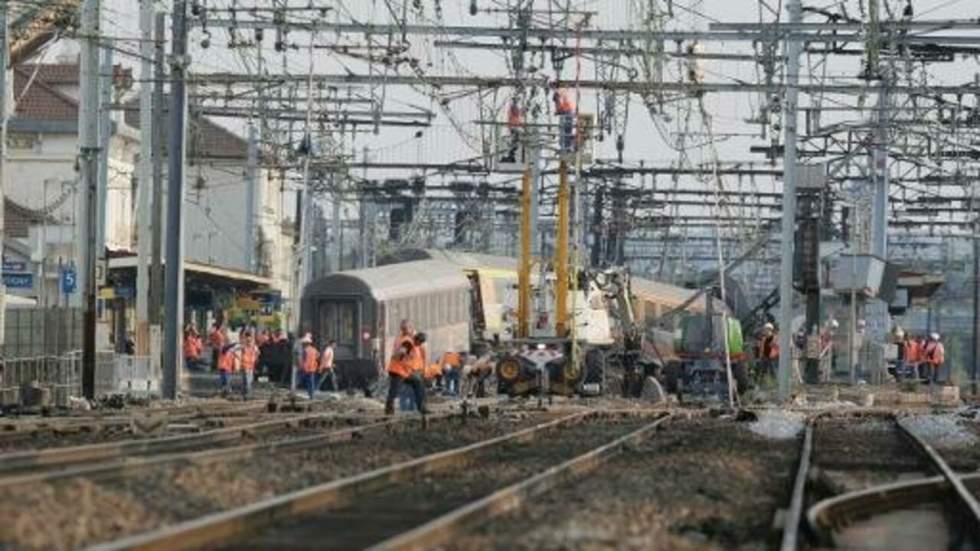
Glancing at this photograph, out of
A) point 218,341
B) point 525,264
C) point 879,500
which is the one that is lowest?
point 879,500

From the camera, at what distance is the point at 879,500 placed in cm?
1736

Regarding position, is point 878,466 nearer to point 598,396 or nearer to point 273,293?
point 598,396

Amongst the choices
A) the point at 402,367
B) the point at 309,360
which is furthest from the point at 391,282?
the point at 402,367

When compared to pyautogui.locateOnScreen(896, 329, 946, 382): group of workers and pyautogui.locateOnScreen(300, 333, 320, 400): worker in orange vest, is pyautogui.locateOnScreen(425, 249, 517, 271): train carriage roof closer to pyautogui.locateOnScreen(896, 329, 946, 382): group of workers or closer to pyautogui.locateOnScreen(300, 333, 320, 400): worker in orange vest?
pyautogui.locateOnScreen(300, 333, 320, 400): worker in orange vest

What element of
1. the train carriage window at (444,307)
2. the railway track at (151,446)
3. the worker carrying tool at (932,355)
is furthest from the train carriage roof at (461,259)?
the railway track at (151,446)

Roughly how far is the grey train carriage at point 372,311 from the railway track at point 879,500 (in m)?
25.2

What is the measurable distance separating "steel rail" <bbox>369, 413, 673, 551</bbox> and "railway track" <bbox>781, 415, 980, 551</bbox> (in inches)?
80.1

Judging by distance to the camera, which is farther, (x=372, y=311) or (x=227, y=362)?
(x=372, y=311)

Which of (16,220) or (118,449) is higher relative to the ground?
(16,220)

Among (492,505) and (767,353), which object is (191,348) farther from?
(492,505)

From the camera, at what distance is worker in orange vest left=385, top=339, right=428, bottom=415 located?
31.2 metres

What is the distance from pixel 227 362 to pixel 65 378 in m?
8.54

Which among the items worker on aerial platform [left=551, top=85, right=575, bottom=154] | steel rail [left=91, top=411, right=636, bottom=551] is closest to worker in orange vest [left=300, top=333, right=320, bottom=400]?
worker on aerial platform [left=551, top=85, right=575, bottom=154]

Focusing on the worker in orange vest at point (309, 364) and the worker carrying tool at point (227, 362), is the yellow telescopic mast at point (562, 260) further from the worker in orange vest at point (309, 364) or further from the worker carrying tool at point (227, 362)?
the worker carrying tool at point (227, 362)
